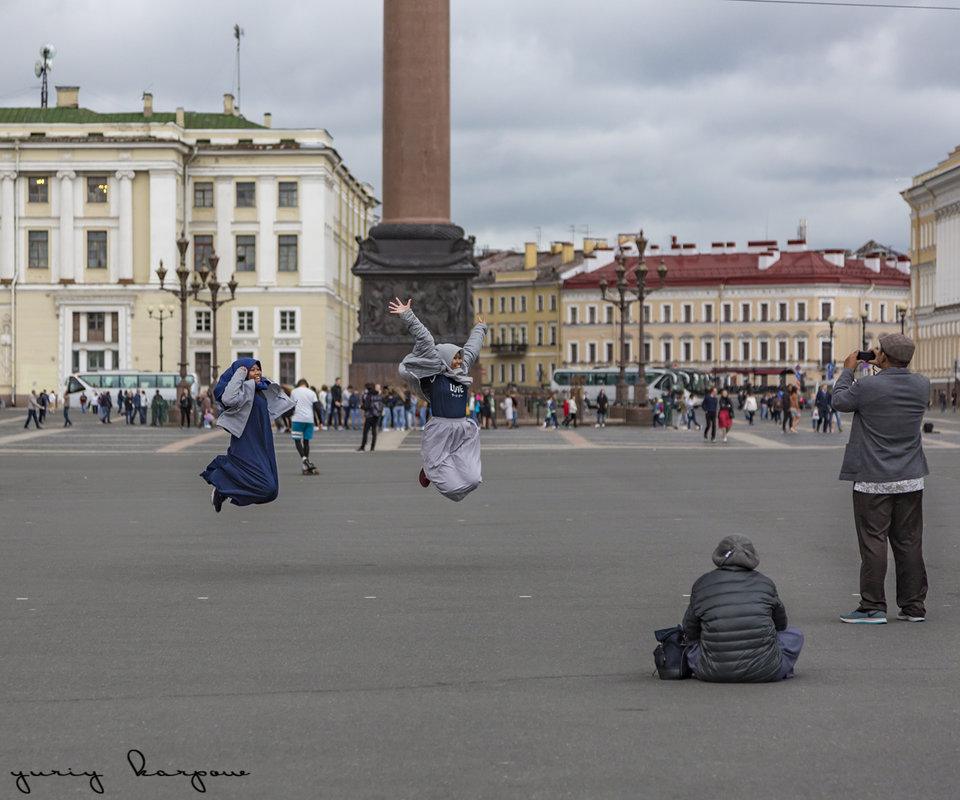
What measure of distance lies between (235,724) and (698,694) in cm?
219

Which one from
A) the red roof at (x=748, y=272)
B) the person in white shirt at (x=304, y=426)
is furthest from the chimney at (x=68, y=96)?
the person in white shirt at (x=304, y=426)

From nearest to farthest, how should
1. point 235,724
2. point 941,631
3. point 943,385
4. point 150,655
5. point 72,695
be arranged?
1. point 235,724
2. point 72,695
3. point 150,655
4. point 941,631
5. point 943,385

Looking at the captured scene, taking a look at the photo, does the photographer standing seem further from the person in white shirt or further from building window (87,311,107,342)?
building window (87,311,107,342)

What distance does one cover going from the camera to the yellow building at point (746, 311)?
146 metres

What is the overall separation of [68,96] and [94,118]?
5473 millimetres

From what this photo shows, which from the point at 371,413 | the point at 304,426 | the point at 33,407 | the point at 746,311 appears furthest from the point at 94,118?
the point at 304,426

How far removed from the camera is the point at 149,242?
102 m

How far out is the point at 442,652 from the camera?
9195 mm

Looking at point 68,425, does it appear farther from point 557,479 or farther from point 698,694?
point 698,694

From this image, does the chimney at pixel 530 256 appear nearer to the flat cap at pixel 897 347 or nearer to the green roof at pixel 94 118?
the green roof at pixel 94 118

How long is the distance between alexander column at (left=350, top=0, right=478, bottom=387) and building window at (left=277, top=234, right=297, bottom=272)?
5560cm

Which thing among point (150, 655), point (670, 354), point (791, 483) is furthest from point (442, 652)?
point (670, 354)

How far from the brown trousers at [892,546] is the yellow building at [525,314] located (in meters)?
142

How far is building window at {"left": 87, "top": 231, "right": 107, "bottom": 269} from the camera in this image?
102438mm
